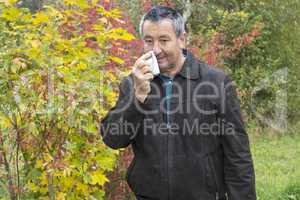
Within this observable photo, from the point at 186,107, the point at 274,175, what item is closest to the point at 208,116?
the point at 186,107

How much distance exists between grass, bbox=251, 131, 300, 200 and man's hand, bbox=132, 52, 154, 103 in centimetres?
350

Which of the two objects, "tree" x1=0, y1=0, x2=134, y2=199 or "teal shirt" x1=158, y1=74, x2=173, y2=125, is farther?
"tree" x1=0, y1=0, x2=134, y2=199

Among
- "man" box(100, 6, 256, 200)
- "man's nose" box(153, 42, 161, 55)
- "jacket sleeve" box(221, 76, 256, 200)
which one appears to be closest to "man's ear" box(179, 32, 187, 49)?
"man" box(100, 6, 256, 200)

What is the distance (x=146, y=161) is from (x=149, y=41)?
1.98 feet

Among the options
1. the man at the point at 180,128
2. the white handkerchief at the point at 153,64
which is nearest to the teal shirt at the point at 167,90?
the man at the point at 180,128

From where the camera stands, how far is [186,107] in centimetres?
278

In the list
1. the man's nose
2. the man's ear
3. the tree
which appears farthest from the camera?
the tree

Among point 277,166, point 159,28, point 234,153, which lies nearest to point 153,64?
point 159,28

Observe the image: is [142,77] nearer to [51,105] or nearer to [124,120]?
[124,120]

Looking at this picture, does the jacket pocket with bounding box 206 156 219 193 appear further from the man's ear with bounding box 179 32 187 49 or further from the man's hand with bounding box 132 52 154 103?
the man's ear with bounding box 179 32 187 49

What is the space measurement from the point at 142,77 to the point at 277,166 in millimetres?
5581

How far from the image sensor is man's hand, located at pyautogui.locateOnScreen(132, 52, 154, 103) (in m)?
2.62

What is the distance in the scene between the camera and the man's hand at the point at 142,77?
103 inches

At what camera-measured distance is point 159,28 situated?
2.74 meters
